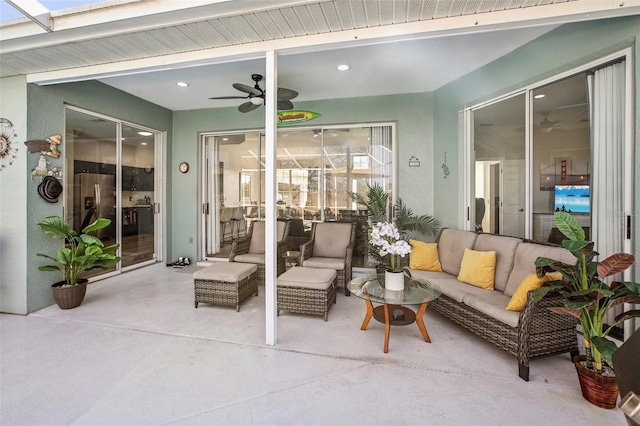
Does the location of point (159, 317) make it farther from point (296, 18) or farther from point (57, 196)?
point (296, 18)

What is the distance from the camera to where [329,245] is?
462 cm

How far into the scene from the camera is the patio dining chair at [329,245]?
421 centimetres

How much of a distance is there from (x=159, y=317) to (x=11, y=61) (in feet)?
10.2

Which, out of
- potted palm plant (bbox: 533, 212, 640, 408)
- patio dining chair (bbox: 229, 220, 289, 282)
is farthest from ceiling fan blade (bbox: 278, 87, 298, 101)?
potted palm plant (bbox: 533, 212, 640, 408)

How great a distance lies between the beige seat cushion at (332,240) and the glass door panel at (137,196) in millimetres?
3209

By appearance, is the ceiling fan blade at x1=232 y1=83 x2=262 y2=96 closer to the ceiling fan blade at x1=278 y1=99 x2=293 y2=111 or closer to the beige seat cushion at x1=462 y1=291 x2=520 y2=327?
the ceiling fan blade at x1=278 y1=99 x2=293 y2=111

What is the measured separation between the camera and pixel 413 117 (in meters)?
4.74

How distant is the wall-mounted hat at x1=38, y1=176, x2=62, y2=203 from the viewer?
3.50 meters

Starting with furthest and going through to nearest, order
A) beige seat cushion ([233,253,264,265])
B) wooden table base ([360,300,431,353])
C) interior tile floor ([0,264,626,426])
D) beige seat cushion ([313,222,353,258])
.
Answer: beige seat cushion ([313,222,353,258])
beige seat cushion ([233,253,264,265])
wooden table base ([360,300,431,353])
interior tile floor ([0,264,626,426])

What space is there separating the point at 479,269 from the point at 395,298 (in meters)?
1.08

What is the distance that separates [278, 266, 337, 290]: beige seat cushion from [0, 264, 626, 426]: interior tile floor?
0.39 metres

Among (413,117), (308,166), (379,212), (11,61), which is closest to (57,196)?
(11,61)

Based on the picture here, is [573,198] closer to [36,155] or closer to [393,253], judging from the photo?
[393,253]

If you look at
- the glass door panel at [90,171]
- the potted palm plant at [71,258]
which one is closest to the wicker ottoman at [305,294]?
the potted palm plant at [71,258]
